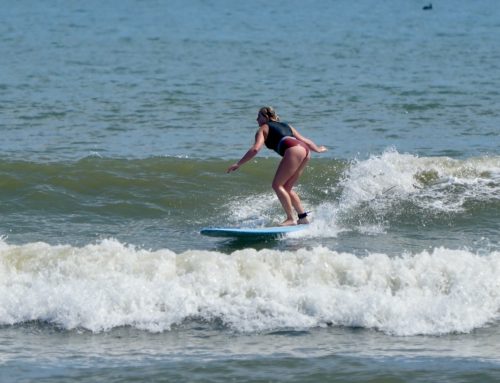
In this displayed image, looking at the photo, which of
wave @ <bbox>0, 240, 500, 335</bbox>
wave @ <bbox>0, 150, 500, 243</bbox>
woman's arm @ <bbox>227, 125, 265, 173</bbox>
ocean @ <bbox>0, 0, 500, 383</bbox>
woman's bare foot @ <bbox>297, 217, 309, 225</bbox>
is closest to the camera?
ocean @ <bbox>0, 0, 500, 383</bbox>

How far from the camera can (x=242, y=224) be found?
14477mm

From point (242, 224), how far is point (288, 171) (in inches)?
42.3

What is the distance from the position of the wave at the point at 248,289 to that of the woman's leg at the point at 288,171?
5.47ft

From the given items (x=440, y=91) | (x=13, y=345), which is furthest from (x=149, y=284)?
(x=440, y=91)

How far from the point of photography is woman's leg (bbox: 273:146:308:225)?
1386cm

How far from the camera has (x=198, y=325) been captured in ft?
34.9

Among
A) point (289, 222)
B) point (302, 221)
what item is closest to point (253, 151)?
point (289, 222)

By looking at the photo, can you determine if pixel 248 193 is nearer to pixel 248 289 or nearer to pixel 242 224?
pixel 242 224

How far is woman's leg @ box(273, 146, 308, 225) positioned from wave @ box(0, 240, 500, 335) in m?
1.67

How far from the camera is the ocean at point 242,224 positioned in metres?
9.87

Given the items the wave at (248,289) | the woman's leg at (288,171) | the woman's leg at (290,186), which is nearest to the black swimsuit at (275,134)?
the woman's leg at (288,171)

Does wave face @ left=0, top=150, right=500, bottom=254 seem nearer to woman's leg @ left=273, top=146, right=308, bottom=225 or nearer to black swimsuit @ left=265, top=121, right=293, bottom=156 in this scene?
woman's leg @ left=273, top=146, right=308, bottom=225

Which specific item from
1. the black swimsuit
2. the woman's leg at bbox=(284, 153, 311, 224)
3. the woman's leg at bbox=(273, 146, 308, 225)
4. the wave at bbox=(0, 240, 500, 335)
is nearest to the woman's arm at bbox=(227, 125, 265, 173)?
the black swimsuit

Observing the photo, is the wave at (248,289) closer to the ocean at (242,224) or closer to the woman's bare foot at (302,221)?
the ocean at (242,224)
